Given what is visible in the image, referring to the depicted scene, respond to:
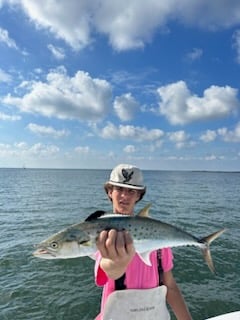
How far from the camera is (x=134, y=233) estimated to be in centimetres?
317

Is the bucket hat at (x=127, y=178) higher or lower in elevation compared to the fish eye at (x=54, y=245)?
higher

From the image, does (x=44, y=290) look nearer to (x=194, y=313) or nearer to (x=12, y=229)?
(x=194, y=313)

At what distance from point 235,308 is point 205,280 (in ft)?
6.07

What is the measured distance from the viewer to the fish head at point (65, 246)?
10.1 feet

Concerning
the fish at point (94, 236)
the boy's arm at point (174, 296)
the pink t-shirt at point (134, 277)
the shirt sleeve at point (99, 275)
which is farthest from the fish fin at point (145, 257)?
the boy's arm at point (174, 296)

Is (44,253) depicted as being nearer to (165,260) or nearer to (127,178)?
(127,178)

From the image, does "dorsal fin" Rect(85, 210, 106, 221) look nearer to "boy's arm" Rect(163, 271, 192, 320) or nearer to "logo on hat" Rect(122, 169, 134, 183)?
"logo on hat" Rect(122, 169, 134, 183)

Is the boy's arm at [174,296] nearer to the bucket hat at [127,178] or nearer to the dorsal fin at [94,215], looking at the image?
the bucket hat at [127,178]

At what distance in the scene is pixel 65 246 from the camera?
316cm

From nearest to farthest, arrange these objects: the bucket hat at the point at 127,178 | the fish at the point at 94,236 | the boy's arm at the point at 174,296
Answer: the fish at the point at 94,236 → the bucket hat at the point at 127,178 → the boy's arm at the point at 174,296

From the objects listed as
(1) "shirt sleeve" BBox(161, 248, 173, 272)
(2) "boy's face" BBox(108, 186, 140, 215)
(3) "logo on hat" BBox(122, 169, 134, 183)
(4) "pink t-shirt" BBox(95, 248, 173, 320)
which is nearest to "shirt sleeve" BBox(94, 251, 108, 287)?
(4) "pink t-shirt" BBox(95, 248, 173, 320)

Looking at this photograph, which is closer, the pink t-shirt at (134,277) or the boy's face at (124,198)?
the pink t-shirt at (134,277)

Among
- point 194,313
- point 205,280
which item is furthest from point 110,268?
point 205,280

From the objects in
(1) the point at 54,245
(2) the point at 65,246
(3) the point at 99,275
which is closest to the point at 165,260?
(3) the point at 99,275
